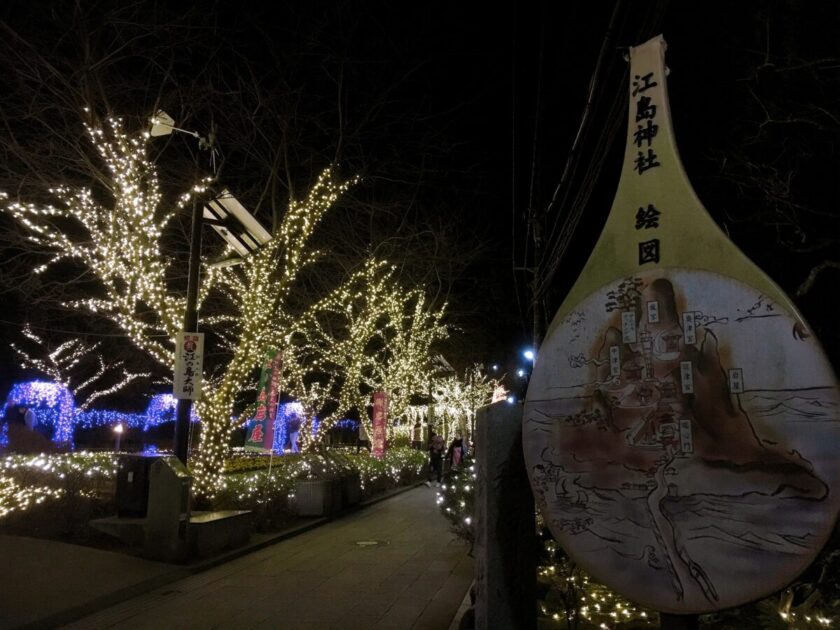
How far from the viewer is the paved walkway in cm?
706

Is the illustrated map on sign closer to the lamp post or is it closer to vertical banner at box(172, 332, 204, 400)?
vertical banner at box(172, 332, 204, 400)

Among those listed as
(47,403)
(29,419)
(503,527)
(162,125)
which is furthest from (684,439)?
(29,419)

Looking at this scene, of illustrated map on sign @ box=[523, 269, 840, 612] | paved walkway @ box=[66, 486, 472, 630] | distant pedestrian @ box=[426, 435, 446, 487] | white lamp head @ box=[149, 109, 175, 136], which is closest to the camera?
illustrated map on sign @ box=[523, 269, 840, 612]

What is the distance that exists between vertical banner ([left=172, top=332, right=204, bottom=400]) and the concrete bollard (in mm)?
7813

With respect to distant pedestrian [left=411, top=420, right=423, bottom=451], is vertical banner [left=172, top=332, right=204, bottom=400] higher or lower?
higher

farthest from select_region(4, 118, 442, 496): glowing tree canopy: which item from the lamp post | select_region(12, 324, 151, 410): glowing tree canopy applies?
select_region(12, 324, 151, 410): glowing tree canopy

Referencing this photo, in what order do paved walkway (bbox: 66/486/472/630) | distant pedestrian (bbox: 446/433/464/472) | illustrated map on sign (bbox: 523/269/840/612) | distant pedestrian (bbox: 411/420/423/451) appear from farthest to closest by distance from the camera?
1. distant pedestrian (bbox: 411/420/423/451)
2. distant pedestrian (bbox: 446/433/464/472)
3. paved walkway (bbox: 66/486/472/630)
4. illustrated map on sign (bbox: 523/269/840/612)

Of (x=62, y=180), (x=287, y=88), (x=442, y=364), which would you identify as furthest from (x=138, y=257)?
(x=442, y=364)

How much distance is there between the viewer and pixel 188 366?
1141 centimetres

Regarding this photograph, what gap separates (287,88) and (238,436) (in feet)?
102

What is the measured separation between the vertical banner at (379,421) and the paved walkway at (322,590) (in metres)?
12.9

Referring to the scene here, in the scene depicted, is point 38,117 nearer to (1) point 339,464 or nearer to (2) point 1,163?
(2) point 1,163

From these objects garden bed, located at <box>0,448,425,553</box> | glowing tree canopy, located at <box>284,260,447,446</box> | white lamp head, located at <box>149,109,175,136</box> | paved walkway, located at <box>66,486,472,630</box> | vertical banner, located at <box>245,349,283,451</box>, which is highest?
white lamp head, located at <box>149,109,175,136</box>

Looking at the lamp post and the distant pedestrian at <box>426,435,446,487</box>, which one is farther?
the distant pedestrian at <box>426,435,446,487</box>
